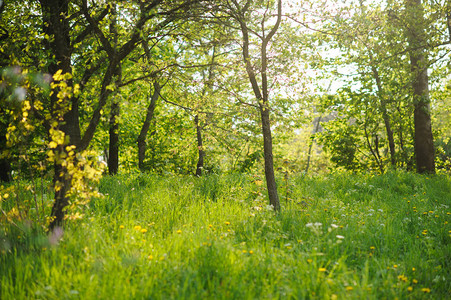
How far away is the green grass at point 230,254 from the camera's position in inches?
105

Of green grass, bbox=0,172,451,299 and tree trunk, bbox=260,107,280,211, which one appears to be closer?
green grass, bbox=0,172,451,299

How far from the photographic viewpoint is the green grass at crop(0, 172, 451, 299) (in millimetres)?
2662

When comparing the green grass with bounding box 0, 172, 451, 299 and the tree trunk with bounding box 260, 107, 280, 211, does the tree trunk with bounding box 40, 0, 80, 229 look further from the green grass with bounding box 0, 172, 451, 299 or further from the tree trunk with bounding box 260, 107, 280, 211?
→ the tree trunk with bounding box 260, 107, 280, 211

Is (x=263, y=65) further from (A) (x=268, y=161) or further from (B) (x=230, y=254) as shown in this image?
(B) (x=230, y=254)

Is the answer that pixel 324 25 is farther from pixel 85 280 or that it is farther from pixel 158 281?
pixel 85 280

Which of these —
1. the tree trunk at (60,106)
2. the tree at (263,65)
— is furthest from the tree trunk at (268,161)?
the tree trunk at (60,106)

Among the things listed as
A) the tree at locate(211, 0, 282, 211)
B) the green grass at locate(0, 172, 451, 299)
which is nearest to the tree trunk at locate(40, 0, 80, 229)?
the green grass at locate(0, 172, 451, 299)

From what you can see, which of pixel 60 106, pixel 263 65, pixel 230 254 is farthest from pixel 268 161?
pixel 60 106

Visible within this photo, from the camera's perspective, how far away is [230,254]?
307 cm

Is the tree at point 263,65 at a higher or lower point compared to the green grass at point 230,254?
higher

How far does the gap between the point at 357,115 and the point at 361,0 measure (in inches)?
160

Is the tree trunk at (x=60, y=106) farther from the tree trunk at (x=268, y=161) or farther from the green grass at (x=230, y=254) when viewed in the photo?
the tree trunk at (x=268, y=161)

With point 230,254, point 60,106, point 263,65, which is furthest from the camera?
point 263,65

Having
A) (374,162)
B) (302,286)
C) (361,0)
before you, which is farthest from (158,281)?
(374,162)
